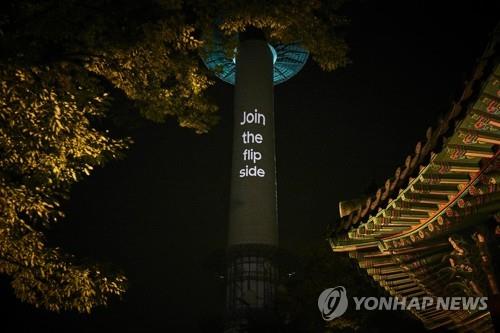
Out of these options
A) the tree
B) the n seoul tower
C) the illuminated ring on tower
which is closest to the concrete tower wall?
the n seoul tower

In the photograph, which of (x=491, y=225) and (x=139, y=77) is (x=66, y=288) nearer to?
(x=139, y=77)

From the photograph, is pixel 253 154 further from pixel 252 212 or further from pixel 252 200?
pixel 252 212

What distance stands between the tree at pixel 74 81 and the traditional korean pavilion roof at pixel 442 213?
313 cm

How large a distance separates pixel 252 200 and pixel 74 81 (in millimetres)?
30227

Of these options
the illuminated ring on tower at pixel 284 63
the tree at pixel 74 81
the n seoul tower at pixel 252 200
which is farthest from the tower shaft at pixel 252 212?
the tree at pixel 74 81

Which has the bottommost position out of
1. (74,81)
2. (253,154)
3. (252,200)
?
(74,81)

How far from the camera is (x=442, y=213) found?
17.6 ft

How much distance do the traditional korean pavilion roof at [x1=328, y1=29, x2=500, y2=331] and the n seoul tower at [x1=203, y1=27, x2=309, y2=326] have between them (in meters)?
27.8

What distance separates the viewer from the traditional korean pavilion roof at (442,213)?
4477mm

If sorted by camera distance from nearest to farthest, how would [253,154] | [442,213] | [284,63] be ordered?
[442,213]
[253,154]
[284,63]

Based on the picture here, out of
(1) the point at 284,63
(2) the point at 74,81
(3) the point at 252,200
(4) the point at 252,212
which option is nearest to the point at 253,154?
(3) the point at 252,200

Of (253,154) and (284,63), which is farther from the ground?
(284,63)

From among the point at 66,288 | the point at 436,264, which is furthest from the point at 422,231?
the point at 66,288

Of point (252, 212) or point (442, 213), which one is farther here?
point (252, 212)
